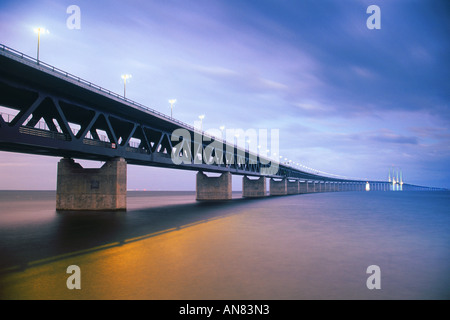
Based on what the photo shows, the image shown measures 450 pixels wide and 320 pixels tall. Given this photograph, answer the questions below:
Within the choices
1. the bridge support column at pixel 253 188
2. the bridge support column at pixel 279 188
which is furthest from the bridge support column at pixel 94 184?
the bridge support column at pixel 279 188

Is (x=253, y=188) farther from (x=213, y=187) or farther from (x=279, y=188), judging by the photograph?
(x=213, y=187)

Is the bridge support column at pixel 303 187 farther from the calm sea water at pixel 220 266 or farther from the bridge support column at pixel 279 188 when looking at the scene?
the calm sea water at pixel 220 266

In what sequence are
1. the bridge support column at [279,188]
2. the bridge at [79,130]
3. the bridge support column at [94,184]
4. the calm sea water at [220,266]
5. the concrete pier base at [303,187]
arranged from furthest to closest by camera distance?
the concrete pier base at [303,187] → the bridge support column at [279,188] → the bridge support column at [94,184] → the bridge at [79,130] → the calm sea water at [220,266]

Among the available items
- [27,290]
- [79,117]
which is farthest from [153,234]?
[79,117]

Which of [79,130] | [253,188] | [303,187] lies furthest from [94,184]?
[303,187]

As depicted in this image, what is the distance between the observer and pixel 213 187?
241 feet

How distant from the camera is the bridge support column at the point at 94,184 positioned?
34625mm

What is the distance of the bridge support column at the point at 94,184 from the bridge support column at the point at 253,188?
69829 millimetres

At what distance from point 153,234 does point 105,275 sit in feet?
31.6

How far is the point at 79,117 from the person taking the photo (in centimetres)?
3634

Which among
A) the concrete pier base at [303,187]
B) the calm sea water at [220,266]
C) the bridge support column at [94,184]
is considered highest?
the bridge support column at [94,184]

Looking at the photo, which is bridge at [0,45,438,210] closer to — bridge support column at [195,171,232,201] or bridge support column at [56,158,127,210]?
bridge support column at [56,158,127,210]
